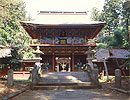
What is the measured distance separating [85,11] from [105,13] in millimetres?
16600

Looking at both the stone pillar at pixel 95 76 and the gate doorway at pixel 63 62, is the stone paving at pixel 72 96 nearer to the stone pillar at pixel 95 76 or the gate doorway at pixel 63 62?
the stone pillar at pixel 95 76

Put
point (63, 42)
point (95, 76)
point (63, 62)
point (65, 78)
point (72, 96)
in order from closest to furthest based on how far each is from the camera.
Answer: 1. point (72, 96)
2. point (95, 76)
3. point (65, 78)
4. point (63, 62)
5. point (63, 42)

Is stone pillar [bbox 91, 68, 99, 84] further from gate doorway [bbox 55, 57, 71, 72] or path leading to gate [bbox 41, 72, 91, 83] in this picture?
gate doorway [bbox 55, 57, 71, 72]

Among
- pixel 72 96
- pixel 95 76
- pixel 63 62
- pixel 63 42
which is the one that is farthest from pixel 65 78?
pixel 63 42

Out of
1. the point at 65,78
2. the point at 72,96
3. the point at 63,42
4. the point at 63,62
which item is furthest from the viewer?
the point at 63,42

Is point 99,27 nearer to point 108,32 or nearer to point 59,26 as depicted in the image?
point 59,26

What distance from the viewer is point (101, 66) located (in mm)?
16250

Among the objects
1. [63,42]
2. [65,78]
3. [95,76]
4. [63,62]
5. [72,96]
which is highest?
[63,42]

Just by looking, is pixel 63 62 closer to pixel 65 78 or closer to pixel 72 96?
pixel 65 78

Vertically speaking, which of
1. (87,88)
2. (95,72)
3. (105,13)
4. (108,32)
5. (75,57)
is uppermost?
(105,13)

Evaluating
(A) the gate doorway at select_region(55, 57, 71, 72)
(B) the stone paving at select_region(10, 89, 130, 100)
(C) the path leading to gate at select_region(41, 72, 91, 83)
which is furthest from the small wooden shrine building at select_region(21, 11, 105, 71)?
(B) the stone paving at select_region(10, 89, 130, 100)

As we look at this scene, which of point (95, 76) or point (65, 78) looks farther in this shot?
point (65, 78)

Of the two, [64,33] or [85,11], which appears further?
[85,11]

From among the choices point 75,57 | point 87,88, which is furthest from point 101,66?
point 87,88
